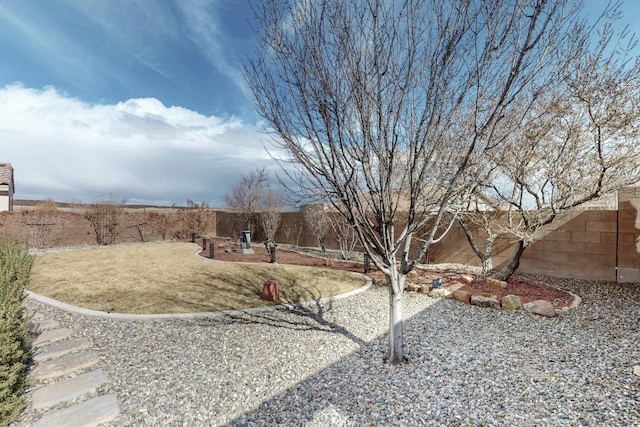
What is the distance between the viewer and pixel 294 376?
3.01m

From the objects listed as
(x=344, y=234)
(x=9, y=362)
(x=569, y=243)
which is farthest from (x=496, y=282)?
(x=9, y=362)

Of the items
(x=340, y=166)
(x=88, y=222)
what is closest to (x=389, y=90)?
(x=340, y=166)

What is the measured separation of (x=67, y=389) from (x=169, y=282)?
14.8 feet

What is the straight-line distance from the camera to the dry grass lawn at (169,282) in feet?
18.0

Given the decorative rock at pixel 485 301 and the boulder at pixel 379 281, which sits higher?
the decorative rock at pixel 485 301

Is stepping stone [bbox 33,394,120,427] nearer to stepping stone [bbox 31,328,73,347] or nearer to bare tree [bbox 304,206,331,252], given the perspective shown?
stepping stone [bbox 31,328,73,347]

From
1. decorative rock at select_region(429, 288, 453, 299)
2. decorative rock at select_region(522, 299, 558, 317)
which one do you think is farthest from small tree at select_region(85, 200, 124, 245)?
decorative rock at select_region(522, 299, 558, 317)

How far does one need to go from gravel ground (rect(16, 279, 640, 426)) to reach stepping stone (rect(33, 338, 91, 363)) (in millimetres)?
165

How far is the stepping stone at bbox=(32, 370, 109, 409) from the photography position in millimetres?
2521

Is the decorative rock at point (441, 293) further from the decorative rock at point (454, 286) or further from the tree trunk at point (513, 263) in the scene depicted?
the tree trunk at point (513, 263)

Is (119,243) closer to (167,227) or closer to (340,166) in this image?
(167,227)

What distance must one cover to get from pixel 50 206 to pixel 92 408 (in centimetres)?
1731

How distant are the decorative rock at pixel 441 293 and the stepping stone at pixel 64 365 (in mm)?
5743

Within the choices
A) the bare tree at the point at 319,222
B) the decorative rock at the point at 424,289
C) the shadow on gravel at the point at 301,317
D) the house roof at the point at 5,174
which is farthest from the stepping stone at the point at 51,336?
the house roof at the point at 5,174
